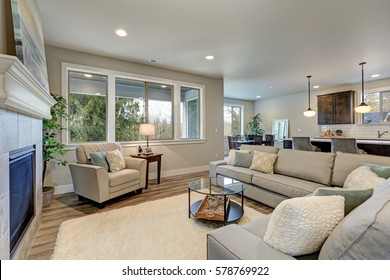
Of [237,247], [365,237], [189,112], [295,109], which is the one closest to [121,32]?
[189,112]

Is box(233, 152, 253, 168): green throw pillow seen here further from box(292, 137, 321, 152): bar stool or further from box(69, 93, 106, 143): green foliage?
box(69, 93, 106, 143): green foliage

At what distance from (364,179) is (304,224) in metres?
1.54

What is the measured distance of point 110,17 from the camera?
257cm

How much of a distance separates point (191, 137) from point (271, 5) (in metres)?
3.60

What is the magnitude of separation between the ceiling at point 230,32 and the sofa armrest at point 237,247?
2.49 metres

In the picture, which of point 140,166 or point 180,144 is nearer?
point 140,166

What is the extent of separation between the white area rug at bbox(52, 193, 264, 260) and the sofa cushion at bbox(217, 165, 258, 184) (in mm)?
531

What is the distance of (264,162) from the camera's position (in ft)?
10.5

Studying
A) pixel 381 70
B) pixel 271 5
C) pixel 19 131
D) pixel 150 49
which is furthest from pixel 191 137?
pixel 381 70

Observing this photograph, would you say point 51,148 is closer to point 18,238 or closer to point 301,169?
point 18,238

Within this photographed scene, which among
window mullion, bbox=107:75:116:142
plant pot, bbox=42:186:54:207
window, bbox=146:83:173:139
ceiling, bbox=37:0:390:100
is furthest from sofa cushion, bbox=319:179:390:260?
window, bbox=146:83:173:139

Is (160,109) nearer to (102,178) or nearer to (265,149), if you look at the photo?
(102,178)

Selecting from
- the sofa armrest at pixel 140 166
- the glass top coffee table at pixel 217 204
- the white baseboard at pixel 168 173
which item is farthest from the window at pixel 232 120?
the glass top coffee table at pixel 217 204

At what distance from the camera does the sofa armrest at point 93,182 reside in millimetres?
2754
